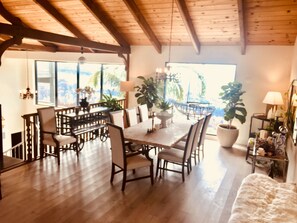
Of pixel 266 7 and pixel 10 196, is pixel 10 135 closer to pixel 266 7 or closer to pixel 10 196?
pixel 10 196

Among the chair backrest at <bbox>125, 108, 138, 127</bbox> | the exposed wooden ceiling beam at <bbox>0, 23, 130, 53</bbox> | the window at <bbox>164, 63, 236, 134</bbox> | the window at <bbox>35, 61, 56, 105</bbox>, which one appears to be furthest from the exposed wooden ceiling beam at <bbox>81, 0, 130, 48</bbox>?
the window at <bbox>35, 61, 56, 105</bbox>

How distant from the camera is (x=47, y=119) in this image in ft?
15.6

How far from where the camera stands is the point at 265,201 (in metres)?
2.53

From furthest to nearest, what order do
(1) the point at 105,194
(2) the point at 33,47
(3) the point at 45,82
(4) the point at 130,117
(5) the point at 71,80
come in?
1. (3) the point at 45,82
2. (5) the point at 71,80
3. (2) the point at 33,47
4. (4) the point at 130,117
5. (1) the point at 105,194

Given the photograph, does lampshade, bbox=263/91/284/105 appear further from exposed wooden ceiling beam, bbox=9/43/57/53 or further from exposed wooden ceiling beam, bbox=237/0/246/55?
exposed wooden ceiling beam, bbox=9/43/57/53

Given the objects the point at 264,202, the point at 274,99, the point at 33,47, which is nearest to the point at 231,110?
the point at 274,99

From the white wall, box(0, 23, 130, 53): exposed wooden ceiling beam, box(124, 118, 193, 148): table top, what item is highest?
box(0, 23, 130, 53): exposed wooden ceiling beam

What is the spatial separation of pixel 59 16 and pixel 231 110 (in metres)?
4.89

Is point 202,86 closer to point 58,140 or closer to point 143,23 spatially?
point 143,23

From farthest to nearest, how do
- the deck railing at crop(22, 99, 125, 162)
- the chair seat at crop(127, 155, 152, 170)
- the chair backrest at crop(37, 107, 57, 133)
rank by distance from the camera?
the chair backrest at crop(37, 107, 57, 133), the deck railing at crop(22, 99, 125, 162), the chair seat at crop(127, 155, 152, 170)

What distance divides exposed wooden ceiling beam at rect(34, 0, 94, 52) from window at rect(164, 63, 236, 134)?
295 centimetres

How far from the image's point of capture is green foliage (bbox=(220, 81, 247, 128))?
18.7ft

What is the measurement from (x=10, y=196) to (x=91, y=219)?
4.24 ft

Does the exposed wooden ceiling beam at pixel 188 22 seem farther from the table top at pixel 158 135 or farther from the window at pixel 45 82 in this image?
the window at pixel 45 82
